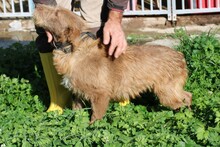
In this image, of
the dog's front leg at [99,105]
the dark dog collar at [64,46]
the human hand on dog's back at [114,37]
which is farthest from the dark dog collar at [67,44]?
the dog's front leg at [99,105]

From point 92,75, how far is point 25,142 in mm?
912

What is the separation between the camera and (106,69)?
208 inches

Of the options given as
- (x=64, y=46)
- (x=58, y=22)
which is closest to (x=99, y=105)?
(x=64, y=46)

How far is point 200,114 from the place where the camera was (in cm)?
507

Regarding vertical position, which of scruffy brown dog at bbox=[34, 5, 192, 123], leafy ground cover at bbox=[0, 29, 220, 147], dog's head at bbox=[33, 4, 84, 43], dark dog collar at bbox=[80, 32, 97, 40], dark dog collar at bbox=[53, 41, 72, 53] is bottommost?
leafy ground cover at bbox=[0, 29, 220, 147]

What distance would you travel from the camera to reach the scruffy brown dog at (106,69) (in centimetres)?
505

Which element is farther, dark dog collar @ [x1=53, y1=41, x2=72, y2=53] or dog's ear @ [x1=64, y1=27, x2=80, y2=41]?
dark dog collar @ [x1=53, y1=41, x2=72, y2=53]

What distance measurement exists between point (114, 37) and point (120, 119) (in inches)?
29.3

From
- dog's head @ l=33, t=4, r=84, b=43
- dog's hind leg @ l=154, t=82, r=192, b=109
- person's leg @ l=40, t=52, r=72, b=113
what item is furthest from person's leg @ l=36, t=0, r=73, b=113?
dog's hind leg @ l=154, t=82, r=192, b=109

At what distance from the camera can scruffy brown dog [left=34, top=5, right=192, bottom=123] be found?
5.05 meters

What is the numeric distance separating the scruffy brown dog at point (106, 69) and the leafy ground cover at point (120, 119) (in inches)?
6.5

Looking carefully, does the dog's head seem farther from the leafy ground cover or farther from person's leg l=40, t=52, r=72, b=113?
person's leg l=40, t=52, r=72, b=113

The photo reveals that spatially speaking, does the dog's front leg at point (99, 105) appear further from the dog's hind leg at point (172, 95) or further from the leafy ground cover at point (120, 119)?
the dog's hind leg at point (172, 95)

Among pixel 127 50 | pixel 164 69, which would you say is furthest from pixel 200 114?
pixel 127 50
